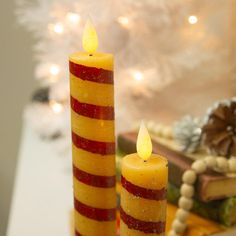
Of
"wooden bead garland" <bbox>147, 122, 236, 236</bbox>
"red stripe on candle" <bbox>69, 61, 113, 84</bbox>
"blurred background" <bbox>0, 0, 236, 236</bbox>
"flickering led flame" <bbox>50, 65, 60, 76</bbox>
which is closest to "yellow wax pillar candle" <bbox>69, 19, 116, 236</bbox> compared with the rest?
"red stripe on candle" <bbox>69, 61, 113, 84</bbox>

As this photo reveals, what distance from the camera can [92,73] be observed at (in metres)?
0.47

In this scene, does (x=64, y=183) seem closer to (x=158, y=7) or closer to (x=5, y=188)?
(x=158, y=7)

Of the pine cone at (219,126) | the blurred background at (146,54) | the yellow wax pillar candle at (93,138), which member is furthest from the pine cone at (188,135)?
the yellow wax pillar candle at (93,138)

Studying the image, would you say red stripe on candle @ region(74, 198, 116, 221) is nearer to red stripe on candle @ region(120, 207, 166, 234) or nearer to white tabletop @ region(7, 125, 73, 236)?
red stripe on candle @ region(120, 207, 166, 234)

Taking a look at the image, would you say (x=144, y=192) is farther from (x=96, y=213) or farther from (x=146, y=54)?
(x=146, y=54)

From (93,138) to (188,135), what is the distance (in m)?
0.30

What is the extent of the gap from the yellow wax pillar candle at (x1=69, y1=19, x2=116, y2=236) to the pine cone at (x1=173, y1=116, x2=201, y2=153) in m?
0.28

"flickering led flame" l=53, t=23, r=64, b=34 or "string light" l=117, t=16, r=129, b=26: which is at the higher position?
"string light" l=117, t=16, r=129, b=26

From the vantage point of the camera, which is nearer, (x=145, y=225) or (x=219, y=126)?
(x=145, y=225)

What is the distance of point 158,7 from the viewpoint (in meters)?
0.89

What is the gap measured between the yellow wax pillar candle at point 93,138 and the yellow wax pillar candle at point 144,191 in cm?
6

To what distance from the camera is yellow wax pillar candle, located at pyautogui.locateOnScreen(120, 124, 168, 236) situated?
1.39 feet

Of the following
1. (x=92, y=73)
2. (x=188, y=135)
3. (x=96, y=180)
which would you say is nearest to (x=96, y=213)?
(x=96, y=180)

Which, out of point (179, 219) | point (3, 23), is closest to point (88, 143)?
point (179, 219)
